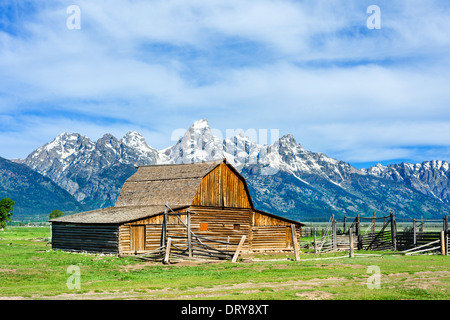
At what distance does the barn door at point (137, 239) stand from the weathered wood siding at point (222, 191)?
18.9ft

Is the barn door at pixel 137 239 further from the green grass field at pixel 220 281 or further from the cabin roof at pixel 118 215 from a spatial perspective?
the green grass field at pixel 220 281

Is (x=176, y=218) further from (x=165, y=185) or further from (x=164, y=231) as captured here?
(x=165, y=185)

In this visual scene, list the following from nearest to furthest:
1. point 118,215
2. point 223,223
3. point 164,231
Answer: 1. point 164,231
2. point 118,215
3. point 223,223

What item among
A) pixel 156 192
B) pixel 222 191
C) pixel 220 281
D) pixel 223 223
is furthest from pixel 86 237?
pixel 220 281

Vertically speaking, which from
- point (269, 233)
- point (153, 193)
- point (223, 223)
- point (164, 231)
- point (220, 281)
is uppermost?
point (153, 193)

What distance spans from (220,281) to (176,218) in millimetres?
20668

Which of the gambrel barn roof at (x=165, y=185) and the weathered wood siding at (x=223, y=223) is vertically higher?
the gambrel barn roof at (x=165, y=185)

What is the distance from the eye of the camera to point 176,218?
43.8 m

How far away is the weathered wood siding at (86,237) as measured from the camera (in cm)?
4153

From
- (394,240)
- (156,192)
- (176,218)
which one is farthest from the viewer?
(156,192)

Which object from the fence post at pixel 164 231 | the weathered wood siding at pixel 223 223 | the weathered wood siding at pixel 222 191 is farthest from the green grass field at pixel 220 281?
the weathered wood siding at pixel 222 191

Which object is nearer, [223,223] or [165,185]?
[223,223]
